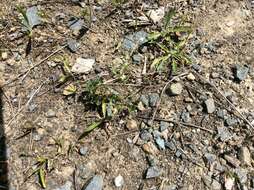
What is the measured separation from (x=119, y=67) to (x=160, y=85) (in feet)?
1.17

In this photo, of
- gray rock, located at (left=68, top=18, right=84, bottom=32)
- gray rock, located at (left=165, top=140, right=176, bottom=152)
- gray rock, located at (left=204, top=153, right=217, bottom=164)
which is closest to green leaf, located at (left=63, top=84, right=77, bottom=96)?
gray rock, located at (left=68, top=18, right=84, bottom=32)

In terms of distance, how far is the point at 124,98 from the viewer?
3.46m

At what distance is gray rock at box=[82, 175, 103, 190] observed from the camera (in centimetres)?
315

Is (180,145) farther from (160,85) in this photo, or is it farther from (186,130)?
(160,85)

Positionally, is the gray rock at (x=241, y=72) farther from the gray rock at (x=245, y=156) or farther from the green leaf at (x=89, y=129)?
the green leaf at (x=89, y=129)

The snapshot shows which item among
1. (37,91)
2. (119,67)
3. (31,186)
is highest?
(119,67)

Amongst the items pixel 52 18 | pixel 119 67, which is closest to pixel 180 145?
pixel 119 67

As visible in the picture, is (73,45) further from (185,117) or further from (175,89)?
(185,117)

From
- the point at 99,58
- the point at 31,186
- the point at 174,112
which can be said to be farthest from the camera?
the point at 99,58

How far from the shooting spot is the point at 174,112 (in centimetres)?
341

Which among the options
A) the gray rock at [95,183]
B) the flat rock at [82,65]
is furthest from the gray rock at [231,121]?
the flat rock at [82,65]

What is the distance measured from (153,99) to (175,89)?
7.3 inches

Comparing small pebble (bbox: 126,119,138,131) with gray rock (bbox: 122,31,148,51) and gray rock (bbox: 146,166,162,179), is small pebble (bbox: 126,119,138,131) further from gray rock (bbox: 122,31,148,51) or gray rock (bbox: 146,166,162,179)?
gray rock (bbox: 122,31,148,51)

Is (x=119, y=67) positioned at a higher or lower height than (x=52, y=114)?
higher
